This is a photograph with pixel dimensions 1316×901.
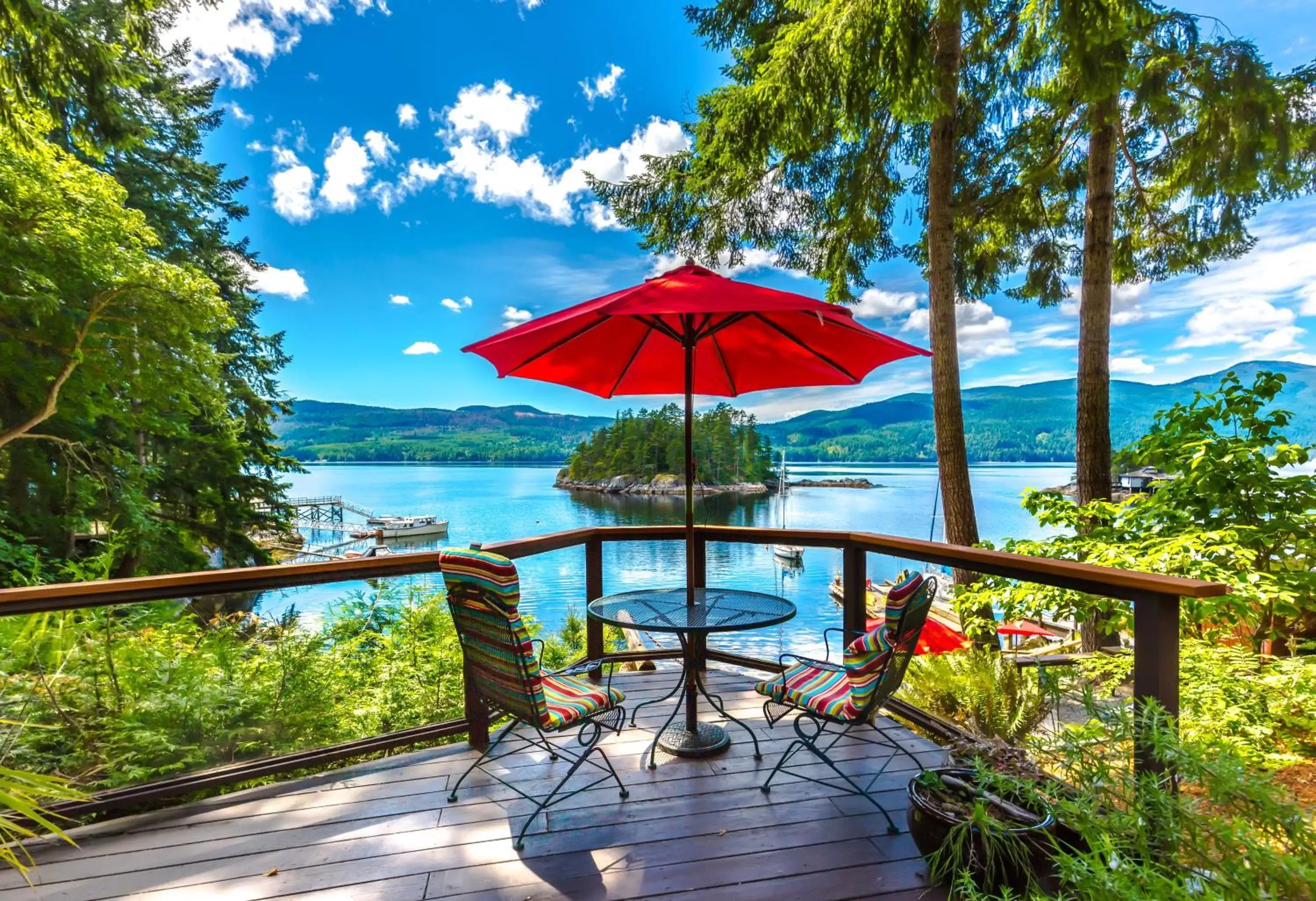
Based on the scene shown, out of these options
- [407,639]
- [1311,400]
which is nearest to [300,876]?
[407,639]

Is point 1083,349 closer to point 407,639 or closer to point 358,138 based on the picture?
point 407,639

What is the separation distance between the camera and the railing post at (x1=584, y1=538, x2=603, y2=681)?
407cm

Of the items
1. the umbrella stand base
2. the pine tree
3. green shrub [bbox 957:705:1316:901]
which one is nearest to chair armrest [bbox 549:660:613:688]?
the umbrella stand base

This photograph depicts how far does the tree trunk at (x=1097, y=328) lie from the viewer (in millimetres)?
5766

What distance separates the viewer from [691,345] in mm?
3152

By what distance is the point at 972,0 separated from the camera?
13.6 feet

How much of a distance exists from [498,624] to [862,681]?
1.49 m

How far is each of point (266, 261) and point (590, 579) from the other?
18698mm

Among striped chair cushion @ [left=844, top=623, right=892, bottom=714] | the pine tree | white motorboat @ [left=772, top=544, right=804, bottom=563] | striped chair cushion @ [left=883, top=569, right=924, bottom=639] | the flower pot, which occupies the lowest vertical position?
white motorboat @ [left=772, top=544, right=804, bottom=563]

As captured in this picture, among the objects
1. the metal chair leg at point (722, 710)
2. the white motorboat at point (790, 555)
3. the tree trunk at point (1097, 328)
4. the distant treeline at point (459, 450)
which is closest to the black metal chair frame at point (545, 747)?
the metal chair leg at point (722, 710)

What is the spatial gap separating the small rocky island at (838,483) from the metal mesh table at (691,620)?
2047 inches

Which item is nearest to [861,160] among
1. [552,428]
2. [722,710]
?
[722,710]

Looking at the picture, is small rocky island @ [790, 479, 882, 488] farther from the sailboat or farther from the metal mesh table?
the metal mesh table

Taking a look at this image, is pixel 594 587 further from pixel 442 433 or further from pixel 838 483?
pixel 838 483
